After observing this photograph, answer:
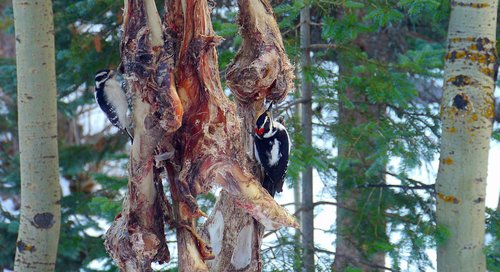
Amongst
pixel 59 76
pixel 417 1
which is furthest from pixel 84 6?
pixel 417 1

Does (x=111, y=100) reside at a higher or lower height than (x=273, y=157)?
higher

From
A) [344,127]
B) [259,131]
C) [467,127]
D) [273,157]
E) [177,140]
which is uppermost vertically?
[344,127]

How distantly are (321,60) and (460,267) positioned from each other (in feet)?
7.05

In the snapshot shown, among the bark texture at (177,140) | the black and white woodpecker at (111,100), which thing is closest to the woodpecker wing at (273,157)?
the bark texture at (177,140)

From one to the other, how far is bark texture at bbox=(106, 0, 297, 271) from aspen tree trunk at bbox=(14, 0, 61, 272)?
1967 millimetres

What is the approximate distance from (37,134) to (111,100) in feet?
2.23

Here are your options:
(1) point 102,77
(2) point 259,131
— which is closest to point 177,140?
(2) point 259,131

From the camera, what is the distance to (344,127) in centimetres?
613

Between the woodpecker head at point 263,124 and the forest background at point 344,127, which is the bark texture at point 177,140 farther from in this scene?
the forest background at point 344,127

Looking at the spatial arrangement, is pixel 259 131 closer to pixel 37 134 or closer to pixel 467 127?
pixel 467 127

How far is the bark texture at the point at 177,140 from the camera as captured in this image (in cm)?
354

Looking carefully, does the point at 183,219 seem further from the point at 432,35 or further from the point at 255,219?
the point at 432,35

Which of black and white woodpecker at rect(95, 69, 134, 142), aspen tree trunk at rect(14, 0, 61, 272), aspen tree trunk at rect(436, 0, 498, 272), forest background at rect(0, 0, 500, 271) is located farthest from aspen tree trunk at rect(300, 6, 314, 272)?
aspen tree trunk at rect(14, 0, 61, 272)

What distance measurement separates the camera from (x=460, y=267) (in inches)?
206
